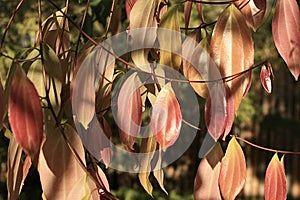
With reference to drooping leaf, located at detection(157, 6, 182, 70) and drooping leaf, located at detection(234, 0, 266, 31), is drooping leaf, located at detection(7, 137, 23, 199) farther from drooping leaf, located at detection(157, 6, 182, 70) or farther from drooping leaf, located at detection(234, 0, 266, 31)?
drooping leaf, located at detection(234, 0, 266, 31)

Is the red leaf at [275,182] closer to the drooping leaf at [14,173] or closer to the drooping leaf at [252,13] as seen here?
the drooping leaf at [252,13]

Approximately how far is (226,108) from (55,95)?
0.64 ft

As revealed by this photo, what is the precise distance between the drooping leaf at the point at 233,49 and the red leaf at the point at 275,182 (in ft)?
0.35

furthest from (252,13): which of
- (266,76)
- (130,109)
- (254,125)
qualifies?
(254,125)

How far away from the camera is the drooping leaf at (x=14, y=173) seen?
76 centimetres

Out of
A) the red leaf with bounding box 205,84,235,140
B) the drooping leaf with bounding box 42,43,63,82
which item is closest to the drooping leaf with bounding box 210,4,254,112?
the red leaf with bounding box 205,84,235,140

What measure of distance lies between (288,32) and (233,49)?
65 millimetres

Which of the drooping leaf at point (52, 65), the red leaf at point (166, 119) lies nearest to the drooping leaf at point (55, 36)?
the drooping leaf at point (52, 65)

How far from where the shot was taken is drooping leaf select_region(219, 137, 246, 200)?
2.53ft

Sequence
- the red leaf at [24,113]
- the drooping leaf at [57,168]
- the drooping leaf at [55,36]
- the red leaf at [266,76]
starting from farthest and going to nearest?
the drooping leaf at [55,36], the red leaf at [266,76], the drooping leaf at [57,168], the red leaf at [24,113]

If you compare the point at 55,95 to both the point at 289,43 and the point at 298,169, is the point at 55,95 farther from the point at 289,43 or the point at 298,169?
the point at 298,169

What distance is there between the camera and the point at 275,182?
812 millimetres

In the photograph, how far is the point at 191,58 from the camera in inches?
31.2

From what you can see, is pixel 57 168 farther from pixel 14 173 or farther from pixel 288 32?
pixel 288 32
